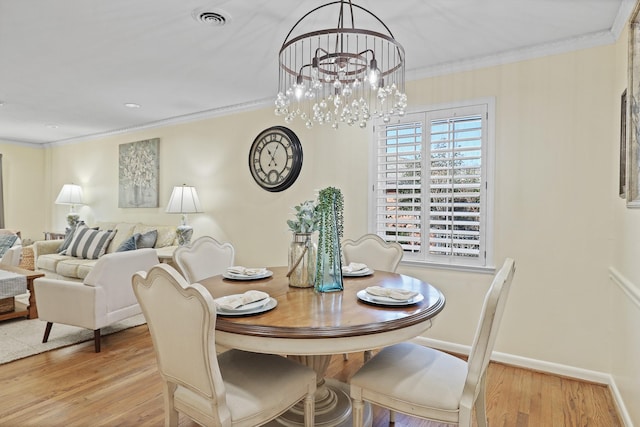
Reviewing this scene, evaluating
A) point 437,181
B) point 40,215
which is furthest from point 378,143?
point 40,215

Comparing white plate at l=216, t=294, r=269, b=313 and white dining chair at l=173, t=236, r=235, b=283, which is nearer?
white plate at l=216, t=294, r=269, b=313

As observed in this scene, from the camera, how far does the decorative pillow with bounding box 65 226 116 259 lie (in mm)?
4969

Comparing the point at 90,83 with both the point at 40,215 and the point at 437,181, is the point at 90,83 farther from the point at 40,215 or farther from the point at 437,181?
the point at 40,215

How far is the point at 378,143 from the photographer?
3510mm

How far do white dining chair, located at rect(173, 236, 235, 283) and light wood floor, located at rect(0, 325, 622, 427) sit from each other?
0.80 metres

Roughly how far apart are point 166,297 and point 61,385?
1.80 m

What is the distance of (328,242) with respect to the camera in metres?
1.95

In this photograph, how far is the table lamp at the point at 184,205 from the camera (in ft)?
15.5

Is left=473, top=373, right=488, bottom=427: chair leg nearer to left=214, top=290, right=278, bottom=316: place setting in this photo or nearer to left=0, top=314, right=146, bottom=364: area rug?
left=214, top=290, right=278, bottom=316: place setting

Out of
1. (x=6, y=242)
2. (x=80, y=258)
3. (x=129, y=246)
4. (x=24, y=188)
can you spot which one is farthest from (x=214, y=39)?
(x=24, y=188)

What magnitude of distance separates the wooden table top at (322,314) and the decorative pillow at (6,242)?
462cm

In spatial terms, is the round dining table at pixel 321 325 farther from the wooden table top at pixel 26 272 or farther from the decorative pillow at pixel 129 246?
the decorative pillow at pixel 129 246

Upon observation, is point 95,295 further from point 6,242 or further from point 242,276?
point 6,242

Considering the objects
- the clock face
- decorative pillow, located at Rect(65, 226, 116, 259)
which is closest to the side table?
decorative pillow, located at Rect(65, 226, 116, 259)
